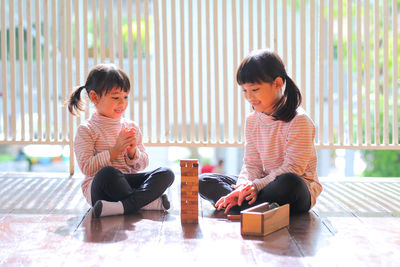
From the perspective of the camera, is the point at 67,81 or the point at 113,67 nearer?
the point at 113,67

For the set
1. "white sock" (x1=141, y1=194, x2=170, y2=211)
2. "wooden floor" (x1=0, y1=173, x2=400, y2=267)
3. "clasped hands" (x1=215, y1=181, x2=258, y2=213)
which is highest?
"clasped hands" (x1=215, y1=181, x2=258, y2=213)

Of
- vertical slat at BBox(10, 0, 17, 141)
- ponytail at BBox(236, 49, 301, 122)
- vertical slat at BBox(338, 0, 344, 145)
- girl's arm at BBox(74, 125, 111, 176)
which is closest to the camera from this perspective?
ponytail at BBox(236, 49, 301, 122)

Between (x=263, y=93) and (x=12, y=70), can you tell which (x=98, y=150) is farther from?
(x=12, y=70)

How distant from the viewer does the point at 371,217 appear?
181 cm

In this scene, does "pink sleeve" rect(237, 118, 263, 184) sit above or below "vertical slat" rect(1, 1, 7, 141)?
below

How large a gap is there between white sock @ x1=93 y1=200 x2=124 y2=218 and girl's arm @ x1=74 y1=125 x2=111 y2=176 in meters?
0.15

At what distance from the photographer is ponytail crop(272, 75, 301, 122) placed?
1.74 meters

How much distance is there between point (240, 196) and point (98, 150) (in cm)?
57

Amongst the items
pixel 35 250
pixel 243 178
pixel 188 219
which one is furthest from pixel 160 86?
pixel 35 250

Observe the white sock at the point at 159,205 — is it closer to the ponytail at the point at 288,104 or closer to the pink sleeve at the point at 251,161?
the pink sleeve at the point at 251,161

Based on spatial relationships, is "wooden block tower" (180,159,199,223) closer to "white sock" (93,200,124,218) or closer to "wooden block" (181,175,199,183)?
"wooden block" (181,175,199,183)

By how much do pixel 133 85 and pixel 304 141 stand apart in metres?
1.32

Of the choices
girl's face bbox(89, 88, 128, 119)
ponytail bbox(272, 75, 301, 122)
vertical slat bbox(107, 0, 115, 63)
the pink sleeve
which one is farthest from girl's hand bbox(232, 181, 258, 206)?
vertical slat bbox(107, 0, 115, 63)

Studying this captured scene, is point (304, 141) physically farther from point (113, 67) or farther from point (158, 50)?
point (158, 50)
